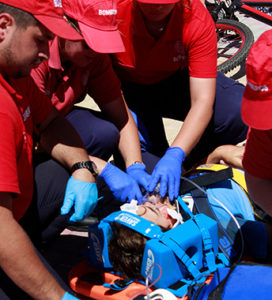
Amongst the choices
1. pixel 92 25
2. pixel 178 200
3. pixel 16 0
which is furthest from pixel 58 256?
pixel 16 0

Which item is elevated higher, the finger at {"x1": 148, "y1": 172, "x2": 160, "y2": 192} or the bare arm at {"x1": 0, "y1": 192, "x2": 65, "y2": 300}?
the bare arm at {"x1": 0, "y1": 192, "x2": 65, "y2": 300}

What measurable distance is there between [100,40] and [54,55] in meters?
0.31

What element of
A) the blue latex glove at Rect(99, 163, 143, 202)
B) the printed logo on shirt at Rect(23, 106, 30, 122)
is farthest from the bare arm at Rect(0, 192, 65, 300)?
the blue latex glove at Rect(99, 163, 143, 202)

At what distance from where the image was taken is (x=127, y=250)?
2152mm

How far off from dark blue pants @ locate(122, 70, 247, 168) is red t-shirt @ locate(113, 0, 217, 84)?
0.22m

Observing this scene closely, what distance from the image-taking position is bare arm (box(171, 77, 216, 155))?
270 cm

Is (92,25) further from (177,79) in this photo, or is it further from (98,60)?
(177,79)

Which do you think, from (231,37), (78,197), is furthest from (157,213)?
(231,37)

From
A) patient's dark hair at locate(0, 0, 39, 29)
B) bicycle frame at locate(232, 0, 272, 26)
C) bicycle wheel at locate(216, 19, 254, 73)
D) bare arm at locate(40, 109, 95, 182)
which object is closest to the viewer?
patient's dark hair at locate(0, 0, 39, 29)

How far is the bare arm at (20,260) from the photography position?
1.60 metres

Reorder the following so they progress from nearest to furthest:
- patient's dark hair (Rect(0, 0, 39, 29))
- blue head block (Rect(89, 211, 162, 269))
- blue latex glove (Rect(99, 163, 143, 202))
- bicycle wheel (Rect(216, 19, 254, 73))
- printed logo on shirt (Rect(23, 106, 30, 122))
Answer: patient's dark hair (Rect(0, 0, 39, 29)) → printed logo on shirt (Rect(23, 106, 30, 122)) → blue head block (Rect(89, 211, 162, 269)) → blue latex glove (Rect(99, 163, 143, 202)) → bicycle wheel (Rect(216, 19, 254, 73))

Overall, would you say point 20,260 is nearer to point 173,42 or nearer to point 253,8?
point 173,42

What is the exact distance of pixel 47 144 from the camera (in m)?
2.39

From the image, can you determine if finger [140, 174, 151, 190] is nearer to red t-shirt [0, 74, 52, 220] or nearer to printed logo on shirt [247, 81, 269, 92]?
red t-shirt [0, 74, 52, 220]
